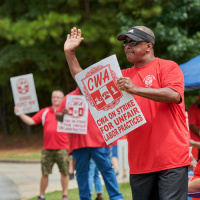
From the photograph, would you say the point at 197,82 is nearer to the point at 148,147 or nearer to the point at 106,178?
the point at 106,178

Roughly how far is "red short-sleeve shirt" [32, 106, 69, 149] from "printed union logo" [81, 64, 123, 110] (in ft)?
15.4

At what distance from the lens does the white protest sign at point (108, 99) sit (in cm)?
441

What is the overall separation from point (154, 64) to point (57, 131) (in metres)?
4.97

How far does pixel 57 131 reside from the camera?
918 centimetres

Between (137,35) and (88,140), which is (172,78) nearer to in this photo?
(137,35)

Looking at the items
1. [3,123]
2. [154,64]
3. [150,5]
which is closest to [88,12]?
[150,5]

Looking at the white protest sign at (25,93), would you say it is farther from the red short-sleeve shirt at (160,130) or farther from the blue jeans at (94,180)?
the red short-sleeve shirt at (160,130)

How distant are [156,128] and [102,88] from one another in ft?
2.01

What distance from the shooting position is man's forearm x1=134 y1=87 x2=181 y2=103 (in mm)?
4074

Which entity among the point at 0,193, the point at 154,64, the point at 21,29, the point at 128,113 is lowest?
the point at 0,193

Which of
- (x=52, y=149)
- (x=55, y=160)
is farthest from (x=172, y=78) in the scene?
(x=55, y=160)

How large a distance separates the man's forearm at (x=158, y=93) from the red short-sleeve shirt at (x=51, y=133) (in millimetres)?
5272

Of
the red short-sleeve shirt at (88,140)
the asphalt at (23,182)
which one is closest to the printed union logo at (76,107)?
the red short-sleeve shirt at (88,140)

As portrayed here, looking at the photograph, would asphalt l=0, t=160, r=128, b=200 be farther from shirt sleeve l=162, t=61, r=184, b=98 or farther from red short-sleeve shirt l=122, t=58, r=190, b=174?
shirt sleeve l=162, t=61, r=184, b=98
